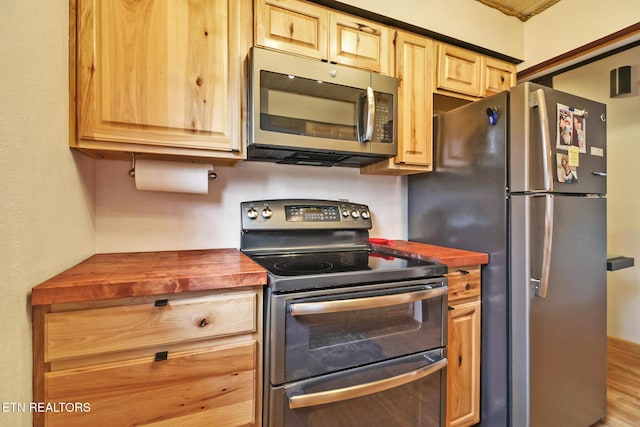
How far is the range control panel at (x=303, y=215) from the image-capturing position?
154cm

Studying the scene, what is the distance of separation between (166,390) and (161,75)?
1148mm

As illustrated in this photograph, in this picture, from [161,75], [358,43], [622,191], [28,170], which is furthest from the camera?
[622,191]

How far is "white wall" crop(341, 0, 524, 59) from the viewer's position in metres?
1.62

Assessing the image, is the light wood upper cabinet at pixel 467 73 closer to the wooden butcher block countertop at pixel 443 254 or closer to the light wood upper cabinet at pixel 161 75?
the wooden butcher block countertop at pixel 443 254

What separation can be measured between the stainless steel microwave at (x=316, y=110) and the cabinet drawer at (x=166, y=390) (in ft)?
2.83

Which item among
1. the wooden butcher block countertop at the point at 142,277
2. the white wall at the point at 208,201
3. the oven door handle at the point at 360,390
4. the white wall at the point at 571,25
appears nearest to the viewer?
the wooden butcher block countertop at the point at 142,277

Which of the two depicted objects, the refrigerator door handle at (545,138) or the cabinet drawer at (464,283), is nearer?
the refrigerator door handle at (545,138)

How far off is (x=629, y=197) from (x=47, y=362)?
387 cm

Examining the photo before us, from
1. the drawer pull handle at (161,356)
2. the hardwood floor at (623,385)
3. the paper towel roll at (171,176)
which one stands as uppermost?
the paper towel roll at (171,176)

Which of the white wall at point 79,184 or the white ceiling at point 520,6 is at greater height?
the white ceiling at point 520,6

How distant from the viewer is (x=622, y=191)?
2.59m

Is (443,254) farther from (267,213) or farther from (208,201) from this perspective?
(208,201)

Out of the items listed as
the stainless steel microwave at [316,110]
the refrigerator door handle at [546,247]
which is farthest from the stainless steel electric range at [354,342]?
the stainless steel microwave at [316,110]

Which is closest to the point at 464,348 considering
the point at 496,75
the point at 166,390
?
the point at 166,390
